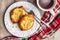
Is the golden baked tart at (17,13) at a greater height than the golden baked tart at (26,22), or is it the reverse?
the golden baked tart at (17,13)

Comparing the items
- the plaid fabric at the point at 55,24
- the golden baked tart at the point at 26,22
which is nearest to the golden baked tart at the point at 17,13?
the golden baked tart at the point at 26,22

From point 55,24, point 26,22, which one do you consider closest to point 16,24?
point 26,22

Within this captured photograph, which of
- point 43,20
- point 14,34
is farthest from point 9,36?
point 43,20

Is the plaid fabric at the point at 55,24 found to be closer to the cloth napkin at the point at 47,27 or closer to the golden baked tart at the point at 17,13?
the cloth napkin at the point at 47,27

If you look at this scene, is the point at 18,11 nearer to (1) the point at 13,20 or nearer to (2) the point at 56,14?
(1) the point at 13,20

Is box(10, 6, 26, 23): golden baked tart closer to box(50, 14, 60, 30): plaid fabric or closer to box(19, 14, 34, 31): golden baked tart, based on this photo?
box(19, 14, 34, 31): golden baked tart

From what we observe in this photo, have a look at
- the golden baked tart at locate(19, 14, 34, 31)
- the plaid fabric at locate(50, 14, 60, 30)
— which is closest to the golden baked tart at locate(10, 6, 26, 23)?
the golden baked tart at locate(19, 14, 34, 31)
